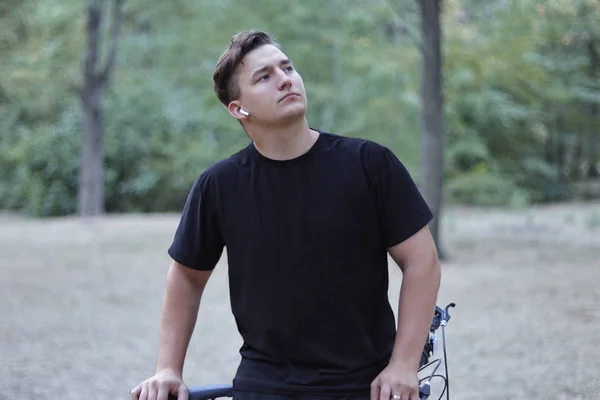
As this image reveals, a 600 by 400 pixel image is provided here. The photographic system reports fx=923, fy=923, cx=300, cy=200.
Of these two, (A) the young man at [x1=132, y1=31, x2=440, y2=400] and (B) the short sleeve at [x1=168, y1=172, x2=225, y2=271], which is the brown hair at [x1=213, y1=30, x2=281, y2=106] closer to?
(A) the young man at [x1=132, y1=31, x2=440, y2=400]

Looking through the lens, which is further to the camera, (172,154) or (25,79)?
(172,154)

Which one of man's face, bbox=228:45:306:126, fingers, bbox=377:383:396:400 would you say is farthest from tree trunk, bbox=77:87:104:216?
fingers, bbox=377:383:396:400

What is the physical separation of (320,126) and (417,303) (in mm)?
25065

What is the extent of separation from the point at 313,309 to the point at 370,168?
1.18 feet

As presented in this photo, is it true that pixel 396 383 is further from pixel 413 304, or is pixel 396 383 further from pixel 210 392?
pixel 210 392

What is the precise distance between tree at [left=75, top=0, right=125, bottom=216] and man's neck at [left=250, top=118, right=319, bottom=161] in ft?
65.1

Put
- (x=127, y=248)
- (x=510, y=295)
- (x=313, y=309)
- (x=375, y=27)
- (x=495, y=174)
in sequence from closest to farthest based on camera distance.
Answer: (x=313, y=309) < (x=510, y=295) < (x=127, y=248) < (x=375, y=27) < (x=495, y=174)

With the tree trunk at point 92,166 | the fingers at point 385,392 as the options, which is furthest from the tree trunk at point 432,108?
the tree trunk at point 92,166

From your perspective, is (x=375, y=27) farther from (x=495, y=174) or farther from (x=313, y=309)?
(x=313, y=309)

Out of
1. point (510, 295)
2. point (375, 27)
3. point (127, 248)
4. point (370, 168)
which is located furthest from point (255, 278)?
point (375, 27)

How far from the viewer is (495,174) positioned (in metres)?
27.6

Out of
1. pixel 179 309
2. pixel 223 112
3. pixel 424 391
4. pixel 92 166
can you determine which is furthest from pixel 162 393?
pixel 223 112

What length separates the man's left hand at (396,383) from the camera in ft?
6.88

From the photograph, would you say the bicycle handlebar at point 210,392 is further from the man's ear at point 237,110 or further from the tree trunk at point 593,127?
the tree trunk at point 593,127
